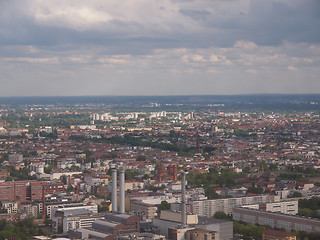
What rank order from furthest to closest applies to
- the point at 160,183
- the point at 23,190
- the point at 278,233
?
1. the point at 160,183
2. the point at 23,190
3. the point at 278,233

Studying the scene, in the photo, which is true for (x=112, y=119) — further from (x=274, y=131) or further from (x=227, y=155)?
(x=227, y=155)

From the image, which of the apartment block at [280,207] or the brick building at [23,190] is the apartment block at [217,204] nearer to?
the apartment block at [280,207]

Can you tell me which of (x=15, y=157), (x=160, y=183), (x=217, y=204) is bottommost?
(x=160, y=183)

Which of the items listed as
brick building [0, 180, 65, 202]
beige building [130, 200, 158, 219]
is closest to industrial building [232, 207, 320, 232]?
beige building [130, 200, 158, 219]

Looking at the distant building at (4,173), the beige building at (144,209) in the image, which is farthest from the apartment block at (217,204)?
the distant building at (4,173)

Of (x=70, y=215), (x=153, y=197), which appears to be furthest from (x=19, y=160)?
(x=70, y=215)

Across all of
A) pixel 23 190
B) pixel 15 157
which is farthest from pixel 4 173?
pixel 15 157

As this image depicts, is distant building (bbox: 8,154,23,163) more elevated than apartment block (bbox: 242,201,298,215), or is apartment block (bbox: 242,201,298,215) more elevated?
distant building (bbox: 8,154,23,163)

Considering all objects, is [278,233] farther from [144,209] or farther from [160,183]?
[160,183]

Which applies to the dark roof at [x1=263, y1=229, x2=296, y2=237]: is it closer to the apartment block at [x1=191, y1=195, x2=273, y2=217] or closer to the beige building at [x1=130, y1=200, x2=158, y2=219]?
the apartment block at [x1=191, y1=195, x2=273, y2=217]

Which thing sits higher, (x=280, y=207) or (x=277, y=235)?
(x=277, y=235)
